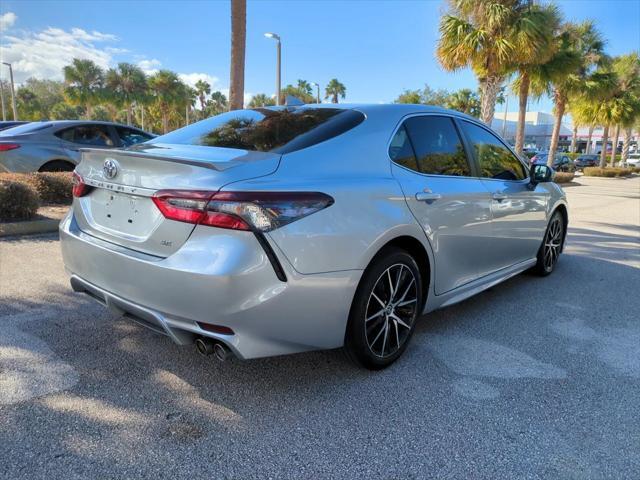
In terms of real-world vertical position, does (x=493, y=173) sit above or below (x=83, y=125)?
below

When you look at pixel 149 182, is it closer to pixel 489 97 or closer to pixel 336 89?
pixel 489 97

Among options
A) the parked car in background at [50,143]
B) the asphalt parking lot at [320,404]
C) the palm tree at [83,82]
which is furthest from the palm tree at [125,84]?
the asphalt parking lot at [320,404]

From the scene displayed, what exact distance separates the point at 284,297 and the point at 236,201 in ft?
1.66

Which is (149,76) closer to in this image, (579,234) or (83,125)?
(83,125)

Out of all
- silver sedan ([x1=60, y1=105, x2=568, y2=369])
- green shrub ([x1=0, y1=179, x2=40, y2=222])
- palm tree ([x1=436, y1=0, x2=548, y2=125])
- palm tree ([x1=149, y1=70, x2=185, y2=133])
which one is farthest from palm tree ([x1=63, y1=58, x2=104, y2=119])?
silver sedan ([x1=60, y1=105, x2=568, y2=369])

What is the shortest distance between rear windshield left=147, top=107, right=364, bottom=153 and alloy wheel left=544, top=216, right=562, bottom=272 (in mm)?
3203

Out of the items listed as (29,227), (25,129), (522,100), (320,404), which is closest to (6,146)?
(25,129)

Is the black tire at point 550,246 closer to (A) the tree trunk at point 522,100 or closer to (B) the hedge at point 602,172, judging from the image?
(A) the tree trunk at point 522,100

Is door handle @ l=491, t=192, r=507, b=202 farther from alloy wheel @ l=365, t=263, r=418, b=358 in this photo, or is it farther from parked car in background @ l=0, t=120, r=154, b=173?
parked car in background @ l=0, t=120, r=154, b=173

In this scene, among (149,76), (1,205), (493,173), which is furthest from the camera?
(149,76)

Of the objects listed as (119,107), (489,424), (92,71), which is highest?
(92,71)

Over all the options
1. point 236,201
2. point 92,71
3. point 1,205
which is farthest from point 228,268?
point 92,71

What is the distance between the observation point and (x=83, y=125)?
891 centimetres

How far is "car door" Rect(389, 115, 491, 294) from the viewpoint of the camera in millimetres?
2975
